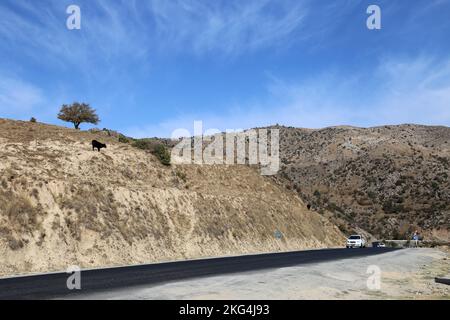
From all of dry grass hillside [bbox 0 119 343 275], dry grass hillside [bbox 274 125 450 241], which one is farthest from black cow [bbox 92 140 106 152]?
dry grass hillside [bbox 274 125 450 241]

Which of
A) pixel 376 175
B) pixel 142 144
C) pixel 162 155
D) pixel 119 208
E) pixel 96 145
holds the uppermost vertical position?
pixel 142 144

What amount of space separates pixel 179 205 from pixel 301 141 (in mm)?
99620

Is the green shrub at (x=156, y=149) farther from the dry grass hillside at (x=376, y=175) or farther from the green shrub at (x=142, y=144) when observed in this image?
the dry grass hillside at (x=376, y=175)

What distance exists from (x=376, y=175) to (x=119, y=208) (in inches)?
3256

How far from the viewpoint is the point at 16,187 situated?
110 ft

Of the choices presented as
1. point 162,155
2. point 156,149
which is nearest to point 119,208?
point 162,155

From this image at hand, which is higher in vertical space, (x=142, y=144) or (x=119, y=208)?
(x=142, y=144)

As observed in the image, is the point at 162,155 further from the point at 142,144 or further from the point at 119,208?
the point at 119,208

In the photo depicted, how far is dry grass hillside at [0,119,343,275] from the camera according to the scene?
3133 cm

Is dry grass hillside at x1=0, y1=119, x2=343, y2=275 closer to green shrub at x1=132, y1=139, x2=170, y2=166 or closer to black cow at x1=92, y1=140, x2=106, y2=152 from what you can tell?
black cow at x1=92, y1=140, x2=106, y2=152

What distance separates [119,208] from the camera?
1534 inches

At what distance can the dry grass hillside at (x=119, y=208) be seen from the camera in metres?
31.3

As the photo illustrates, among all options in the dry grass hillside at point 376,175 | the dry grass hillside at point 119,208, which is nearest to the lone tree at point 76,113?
the dry grass hillside at point 119,208

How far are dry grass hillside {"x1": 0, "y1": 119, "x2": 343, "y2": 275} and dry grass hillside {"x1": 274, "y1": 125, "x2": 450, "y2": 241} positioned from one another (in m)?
21.1
